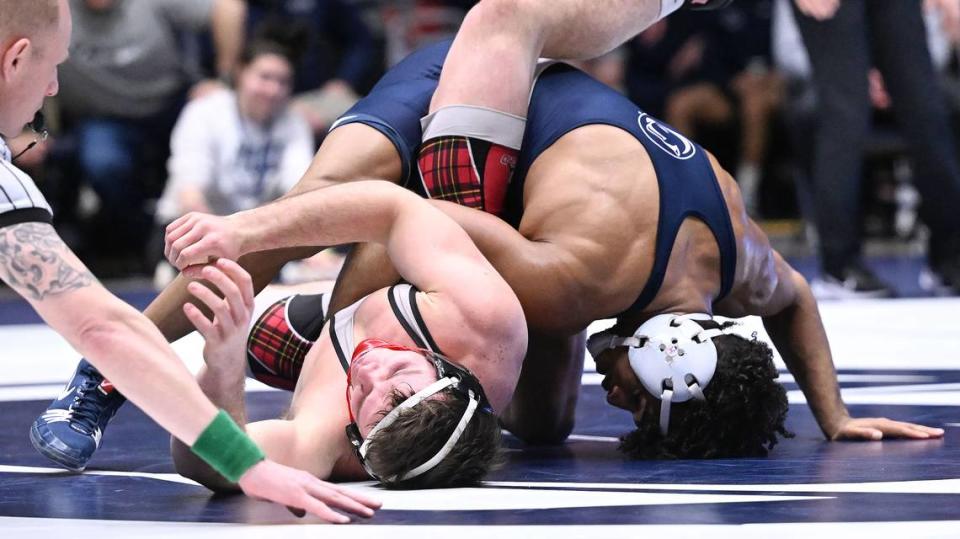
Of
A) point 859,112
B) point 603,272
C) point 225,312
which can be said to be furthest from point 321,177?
point 859,112

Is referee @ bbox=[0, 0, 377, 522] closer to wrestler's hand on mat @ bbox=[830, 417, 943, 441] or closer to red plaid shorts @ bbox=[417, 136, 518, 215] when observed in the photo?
red plaid shorts @ bbox=[417, 136, 518, 215]

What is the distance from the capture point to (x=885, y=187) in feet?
26.8

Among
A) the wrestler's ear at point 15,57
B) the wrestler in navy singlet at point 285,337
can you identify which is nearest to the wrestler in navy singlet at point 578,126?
the wrestler in navy singlet at point 285,337

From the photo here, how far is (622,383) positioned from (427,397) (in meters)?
0.51

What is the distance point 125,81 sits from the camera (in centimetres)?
685

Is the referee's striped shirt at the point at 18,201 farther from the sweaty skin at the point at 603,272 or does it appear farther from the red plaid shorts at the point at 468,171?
the red plaid shorts at the point at 468,171

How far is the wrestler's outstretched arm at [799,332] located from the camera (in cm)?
295

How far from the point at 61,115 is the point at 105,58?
0.43m

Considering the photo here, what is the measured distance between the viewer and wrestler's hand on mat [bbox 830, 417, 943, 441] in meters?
2.91

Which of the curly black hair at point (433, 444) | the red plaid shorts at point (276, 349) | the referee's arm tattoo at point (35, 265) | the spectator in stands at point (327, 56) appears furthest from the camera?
the spectator in stands at point (327, 56)

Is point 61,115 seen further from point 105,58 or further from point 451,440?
point 451,440

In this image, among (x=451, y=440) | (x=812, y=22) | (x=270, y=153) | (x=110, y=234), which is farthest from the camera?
(x=110, y=234)

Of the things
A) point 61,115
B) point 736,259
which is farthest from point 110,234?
point 736,259

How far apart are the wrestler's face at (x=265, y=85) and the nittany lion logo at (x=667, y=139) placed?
139 inches
